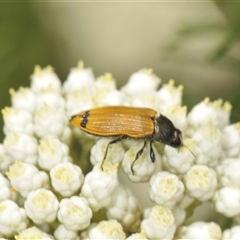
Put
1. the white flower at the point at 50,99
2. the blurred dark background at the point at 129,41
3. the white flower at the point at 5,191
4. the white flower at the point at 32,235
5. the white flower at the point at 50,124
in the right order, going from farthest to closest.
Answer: the blurred dark background at the point at 129,41
the white flower at the point at 50,99
the white flower at the point at 50,124
the white flower at the point at 5,191
the white flower at the point at 32,235

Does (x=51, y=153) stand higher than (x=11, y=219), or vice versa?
(x=51, y=153)

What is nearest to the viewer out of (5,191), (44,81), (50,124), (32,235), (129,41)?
(32,235)

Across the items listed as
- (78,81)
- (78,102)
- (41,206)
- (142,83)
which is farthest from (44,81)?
(41,206)

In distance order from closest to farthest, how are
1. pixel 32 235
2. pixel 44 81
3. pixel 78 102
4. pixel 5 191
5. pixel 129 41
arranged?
pixel 32 235 < pixel 5 191 < pixel 78 102 < pixel 44 81 < pixel 129 41

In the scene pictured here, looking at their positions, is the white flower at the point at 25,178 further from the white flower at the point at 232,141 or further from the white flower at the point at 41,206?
the white flower at the point at 232,141

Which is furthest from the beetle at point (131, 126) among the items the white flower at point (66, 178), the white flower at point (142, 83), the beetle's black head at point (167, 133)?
the white flower at point (142, 83)

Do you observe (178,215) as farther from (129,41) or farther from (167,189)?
(129,41)

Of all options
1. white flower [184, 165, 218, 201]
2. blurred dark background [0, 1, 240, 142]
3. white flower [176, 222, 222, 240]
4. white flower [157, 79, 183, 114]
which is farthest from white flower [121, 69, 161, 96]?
white flower [176, 222, 222, 240]
